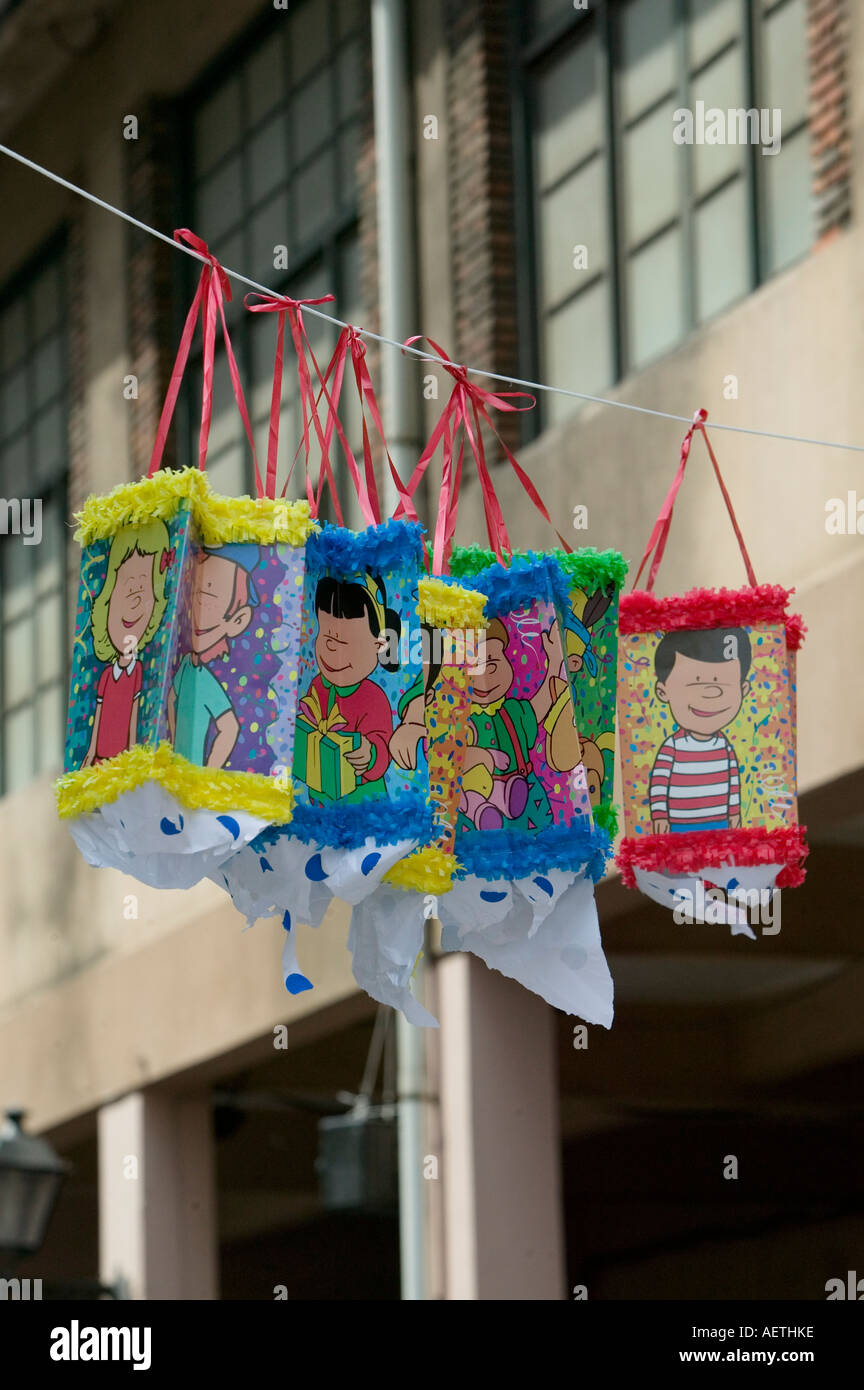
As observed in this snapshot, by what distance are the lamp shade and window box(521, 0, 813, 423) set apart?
4360mm

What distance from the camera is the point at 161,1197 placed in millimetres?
13773

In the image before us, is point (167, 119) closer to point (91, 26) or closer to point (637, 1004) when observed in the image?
point (91, 26)

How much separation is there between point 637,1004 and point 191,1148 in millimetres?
2640

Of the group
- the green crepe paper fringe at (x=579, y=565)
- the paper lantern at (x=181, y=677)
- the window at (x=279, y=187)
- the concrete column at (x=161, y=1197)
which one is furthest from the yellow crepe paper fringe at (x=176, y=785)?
the concrete column at (x=161, y=1197)

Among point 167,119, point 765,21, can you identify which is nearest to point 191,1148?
point 167,119

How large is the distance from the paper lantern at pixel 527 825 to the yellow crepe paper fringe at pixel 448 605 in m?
0.12

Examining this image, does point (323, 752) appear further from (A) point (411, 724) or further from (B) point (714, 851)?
(B) point (714, 851)

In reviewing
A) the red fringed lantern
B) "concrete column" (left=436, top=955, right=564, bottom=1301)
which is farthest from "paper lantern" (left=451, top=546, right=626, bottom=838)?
"concrete column" (left=436, top=955, right=564, bottom=1301)

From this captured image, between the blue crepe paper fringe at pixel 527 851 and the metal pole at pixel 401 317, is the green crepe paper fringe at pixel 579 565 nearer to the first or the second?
the blue crepe paper fringe at pixel 527 851

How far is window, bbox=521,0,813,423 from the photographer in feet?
31.9

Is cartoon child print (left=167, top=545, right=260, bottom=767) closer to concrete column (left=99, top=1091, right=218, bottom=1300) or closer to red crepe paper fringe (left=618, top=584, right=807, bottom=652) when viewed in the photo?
red crepe paper fringe (left=618, top=584, right=807, bottom=652)

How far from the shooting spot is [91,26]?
15.4 m

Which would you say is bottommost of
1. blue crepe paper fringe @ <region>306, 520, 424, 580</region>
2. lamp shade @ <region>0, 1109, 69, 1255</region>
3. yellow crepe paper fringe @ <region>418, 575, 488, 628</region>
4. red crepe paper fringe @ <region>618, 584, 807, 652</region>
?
lamp shade @ <region>0, 1109, 69, 1255</region>

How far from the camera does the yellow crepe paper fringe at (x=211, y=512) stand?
491 cm
